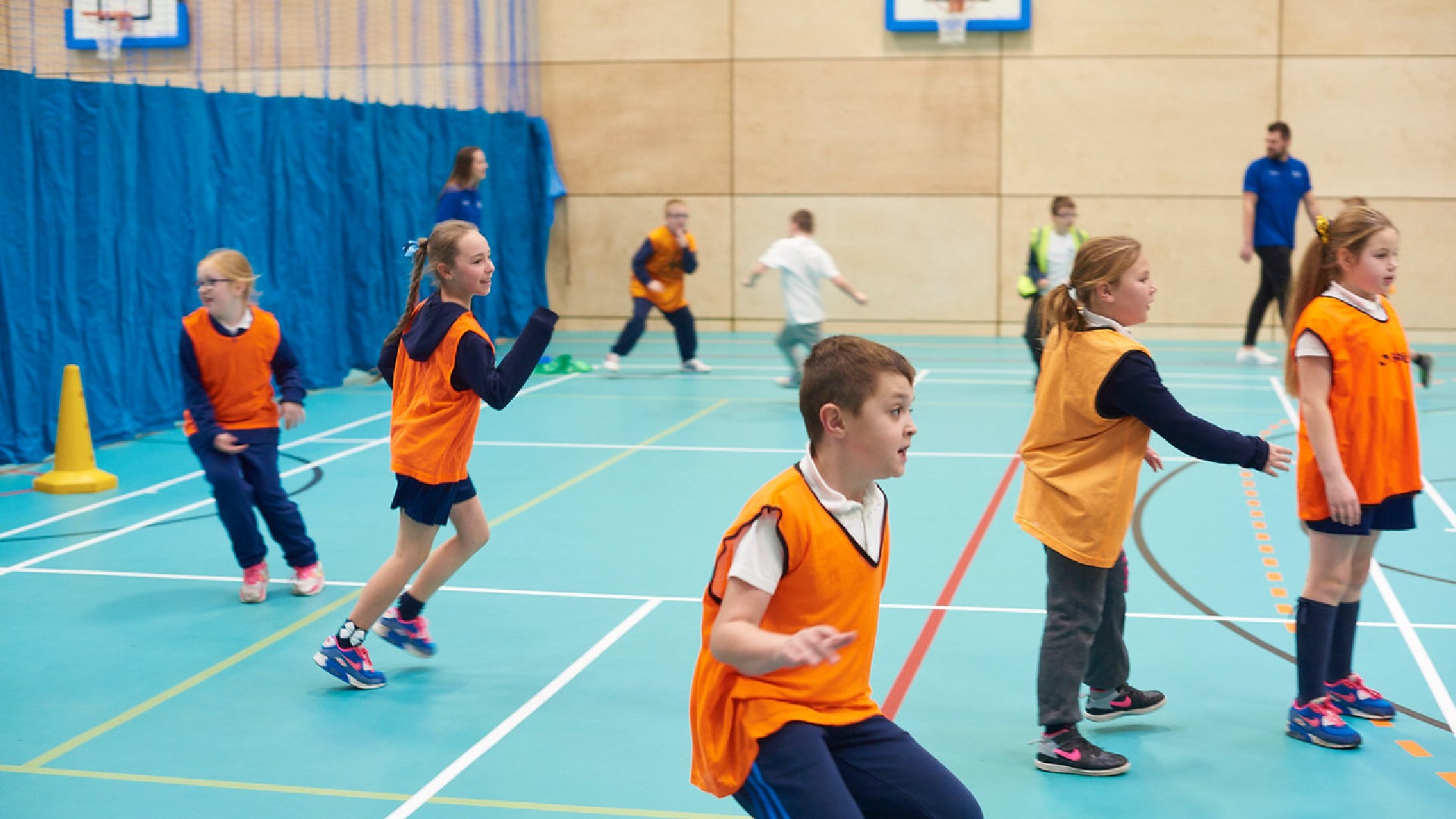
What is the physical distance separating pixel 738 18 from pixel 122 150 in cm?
895

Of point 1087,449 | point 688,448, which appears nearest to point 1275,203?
point 688,448

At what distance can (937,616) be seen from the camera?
19.6 feet

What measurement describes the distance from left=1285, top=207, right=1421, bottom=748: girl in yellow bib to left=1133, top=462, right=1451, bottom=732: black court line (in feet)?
1.32

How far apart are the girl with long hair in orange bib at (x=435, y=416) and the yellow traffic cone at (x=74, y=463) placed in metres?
4.15

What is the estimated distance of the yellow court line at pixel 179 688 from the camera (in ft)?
14.9

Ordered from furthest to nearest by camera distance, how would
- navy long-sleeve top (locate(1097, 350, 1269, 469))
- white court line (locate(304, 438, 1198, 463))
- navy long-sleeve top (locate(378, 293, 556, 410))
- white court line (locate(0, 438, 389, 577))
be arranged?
white court line (locate(304, 438, 1198, 463)) < white court line (locate(0, 438, 389, 577)) < navy long-sleeve top (locate(378, 293, 556, 410)) < navy long-sleeve top (locate(1097, 350, 1269, 469))

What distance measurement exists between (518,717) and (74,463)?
16.7 feet

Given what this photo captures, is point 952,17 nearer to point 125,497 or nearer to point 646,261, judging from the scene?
point 646,261

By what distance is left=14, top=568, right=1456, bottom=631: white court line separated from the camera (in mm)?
5914

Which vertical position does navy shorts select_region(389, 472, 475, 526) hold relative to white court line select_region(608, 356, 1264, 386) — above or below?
above

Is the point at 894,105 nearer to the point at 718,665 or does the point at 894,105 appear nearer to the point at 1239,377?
the point at 1239,377

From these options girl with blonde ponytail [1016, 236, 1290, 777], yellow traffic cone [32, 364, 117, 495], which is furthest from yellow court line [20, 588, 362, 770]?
yellow traffic cone [32, 364, 117, 495]

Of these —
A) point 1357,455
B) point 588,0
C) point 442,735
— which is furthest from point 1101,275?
point 588,0

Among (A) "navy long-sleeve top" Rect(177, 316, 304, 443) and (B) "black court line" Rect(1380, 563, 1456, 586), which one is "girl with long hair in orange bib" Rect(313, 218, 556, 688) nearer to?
(A) "navy long-sleeve top" Rect(177, 316, 304, 443)
